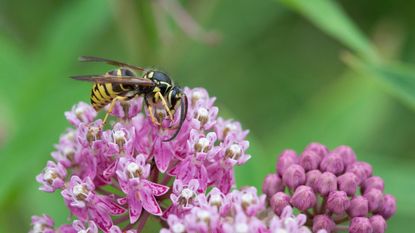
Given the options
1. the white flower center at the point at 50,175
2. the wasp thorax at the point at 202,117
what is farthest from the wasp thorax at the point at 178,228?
the white flower center at the point at 50,175

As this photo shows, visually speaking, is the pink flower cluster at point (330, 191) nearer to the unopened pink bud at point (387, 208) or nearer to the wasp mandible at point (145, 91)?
the unopened pink bud at point (387, 208)

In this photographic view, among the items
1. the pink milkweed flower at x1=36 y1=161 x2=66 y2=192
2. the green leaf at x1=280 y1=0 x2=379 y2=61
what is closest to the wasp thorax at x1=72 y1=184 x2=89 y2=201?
the pink milkweed flower at x1=36 y1=161 x2=66 y2=192

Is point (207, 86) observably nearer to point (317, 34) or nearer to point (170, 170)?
point (317, 34)

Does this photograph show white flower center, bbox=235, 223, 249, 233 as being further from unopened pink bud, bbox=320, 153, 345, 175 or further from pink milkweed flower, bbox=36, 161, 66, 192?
pink milkweed flower, bbox=36, 161, 66, 192

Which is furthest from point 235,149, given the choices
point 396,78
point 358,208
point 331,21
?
point 331,21

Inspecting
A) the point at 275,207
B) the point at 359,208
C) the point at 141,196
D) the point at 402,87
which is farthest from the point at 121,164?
the point at 402,87

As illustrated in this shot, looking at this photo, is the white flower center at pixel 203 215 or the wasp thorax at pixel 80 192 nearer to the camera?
the white flower center at pixel 203 215
